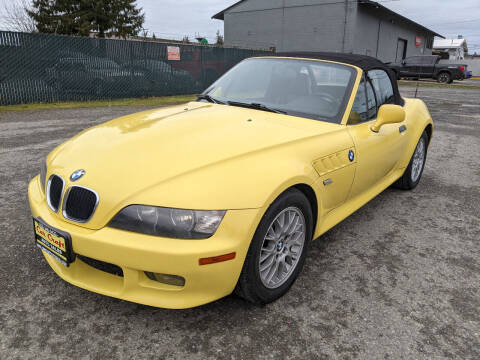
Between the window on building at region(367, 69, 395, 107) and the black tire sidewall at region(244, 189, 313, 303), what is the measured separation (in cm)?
172

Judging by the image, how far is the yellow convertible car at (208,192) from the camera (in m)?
1.89

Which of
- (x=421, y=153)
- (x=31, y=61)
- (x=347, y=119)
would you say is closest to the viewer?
(x=347, y=119)

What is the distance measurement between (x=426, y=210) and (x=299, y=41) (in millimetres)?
27962

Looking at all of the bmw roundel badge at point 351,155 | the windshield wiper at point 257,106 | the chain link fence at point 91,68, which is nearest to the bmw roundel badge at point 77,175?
the windshield wiper at point 257,106

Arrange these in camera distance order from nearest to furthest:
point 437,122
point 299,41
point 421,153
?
1. point 421,153
2. point 437,122
3. point 299,41

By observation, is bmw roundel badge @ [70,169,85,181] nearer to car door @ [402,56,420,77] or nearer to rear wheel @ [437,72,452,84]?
car door @ [402,56,420,77]

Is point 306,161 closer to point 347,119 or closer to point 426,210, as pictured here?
point 347,119

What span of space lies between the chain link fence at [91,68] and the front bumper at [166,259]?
35.2 ft

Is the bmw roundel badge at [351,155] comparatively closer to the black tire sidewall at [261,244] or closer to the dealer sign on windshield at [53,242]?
the black tire sidewall at [261,244]

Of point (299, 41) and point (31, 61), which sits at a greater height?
point (299, 41)

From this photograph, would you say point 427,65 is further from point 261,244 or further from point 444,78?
point 261,244

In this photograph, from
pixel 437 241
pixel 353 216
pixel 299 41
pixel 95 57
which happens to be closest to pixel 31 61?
pixel 95 57

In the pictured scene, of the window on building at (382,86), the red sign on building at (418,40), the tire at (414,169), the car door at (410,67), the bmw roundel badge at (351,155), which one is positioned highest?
the red sign on building at (418,40)

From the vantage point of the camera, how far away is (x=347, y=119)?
2982 millimetres
